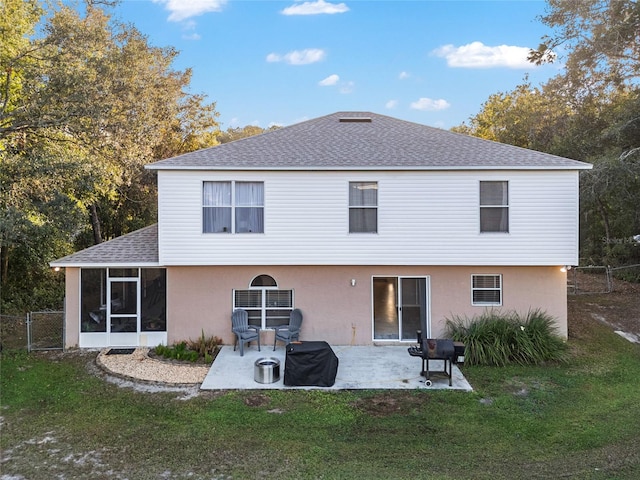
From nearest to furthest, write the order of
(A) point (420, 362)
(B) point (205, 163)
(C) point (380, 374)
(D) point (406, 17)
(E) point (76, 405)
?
(E) point (76, 405)
(C) point (380, 374)
(A) point (420, 362)
(B) point (205, 163)
(D) point (406, 17)

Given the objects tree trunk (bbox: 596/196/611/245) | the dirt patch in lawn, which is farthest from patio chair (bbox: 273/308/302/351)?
tree trunk (bbox: 596/196/611/245)

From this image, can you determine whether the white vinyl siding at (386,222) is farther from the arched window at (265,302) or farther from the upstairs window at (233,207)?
the arched window at (265,302)

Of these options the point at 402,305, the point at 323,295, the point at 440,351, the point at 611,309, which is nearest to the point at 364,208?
the point at 323,295

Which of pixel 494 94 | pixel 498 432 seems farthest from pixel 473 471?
pixel 494 94

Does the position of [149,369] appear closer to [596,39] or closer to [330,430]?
[330,430]

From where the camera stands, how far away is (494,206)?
1157 centimetres

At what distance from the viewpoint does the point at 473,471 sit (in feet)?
19.1

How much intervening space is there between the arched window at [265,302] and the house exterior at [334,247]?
0.03m

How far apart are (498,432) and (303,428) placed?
332 centimetres

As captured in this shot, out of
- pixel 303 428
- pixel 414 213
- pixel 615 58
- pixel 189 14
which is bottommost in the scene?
pixel 303 428

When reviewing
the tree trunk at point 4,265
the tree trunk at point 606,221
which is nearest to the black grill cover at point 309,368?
the tree trunk at point 4,265

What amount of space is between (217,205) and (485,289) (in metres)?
8.08

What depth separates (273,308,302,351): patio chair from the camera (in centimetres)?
1153

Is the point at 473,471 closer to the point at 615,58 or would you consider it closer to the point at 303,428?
the point at 303,428
